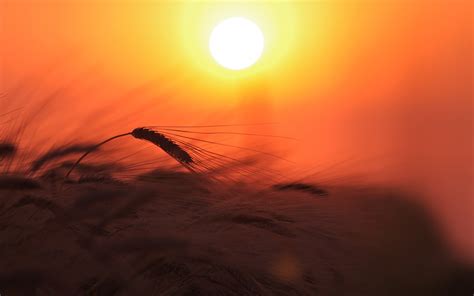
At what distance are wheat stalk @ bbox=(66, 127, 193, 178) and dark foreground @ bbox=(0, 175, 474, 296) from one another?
4cm

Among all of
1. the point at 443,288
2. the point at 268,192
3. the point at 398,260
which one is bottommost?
the point at 443,288

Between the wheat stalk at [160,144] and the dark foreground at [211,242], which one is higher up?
the wheat stalk at [160,144]

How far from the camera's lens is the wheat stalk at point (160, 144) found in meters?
0.91

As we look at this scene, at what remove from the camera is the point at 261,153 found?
2.98ft

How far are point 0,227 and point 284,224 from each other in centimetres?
51

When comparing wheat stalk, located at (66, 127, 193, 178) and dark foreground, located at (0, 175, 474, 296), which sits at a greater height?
wheat stalk, located at (66, 127, 193, 178)

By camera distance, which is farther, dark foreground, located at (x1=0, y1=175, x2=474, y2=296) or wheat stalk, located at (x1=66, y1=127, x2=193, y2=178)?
wheat stalk, located at (x1=66, y1=127, x2=193, y2=178)

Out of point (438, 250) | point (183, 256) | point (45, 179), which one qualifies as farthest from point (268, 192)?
point (45, 179)

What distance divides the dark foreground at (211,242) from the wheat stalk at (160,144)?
40 mm

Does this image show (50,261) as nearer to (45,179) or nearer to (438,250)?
(45,179)

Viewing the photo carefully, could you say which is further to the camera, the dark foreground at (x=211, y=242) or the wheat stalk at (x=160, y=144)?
the wheat stalk at (x=160, y=144)

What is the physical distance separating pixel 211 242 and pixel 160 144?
8.9 inches

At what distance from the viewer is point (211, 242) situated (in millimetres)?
823

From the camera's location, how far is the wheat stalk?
91 cm
